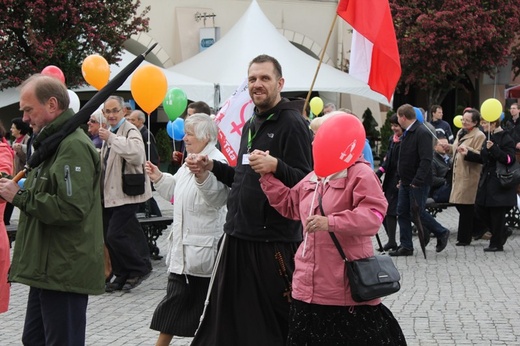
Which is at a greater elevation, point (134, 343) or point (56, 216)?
point (56, 216)

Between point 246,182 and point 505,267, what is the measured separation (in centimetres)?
629

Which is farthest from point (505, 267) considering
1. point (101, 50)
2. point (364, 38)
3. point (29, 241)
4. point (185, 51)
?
point (185, 51)

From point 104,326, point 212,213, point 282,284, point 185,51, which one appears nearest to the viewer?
point 282,284

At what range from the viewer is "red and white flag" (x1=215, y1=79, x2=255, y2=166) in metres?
7.29

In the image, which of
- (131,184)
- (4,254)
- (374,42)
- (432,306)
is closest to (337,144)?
(4,254)

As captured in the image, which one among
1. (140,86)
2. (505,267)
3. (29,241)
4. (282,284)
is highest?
(140,86)

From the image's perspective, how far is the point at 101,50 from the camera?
21969 mm

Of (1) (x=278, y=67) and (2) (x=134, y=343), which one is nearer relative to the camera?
(1) (x=278, y=67)

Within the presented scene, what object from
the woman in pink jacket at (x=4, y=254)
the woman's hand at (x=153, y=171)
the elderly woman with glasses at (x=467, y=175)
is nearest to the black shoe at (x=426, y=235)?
the elderly woman with glasses at (x=467, y=175)

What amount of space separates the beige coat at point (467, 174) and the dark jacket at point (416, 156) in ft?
4.16

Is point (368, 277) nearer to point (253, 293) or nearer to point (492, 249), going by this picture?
point (253, 293)

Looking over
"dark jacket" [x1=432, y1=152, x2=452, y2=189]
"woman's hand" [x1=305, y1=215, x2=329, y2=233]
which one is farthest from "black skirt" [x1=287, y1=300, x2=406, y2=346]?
"dark jacket" [x1=432, y1=152, x2=452, y2=189]

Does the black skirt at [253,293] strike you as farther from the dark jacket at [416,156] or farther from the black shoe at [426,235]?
the black shoe at [426,235]

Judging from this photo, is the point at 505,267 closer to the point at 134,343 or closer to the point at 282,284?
the point at 134,343
